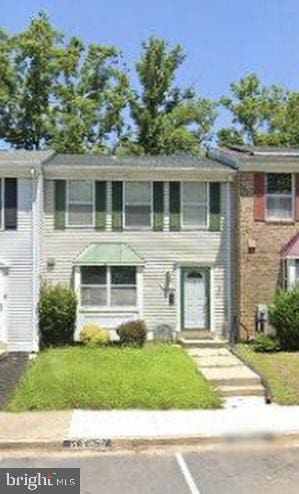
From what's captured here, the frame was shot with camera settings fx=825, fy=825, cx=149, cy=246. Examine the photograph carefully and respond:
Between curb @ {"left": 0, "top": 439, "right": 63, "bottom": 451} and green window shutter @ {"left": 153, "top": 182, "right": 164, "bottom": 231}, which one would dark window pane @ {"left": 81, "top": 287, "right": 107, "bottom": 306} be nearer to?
green window shutter @ {"left": 153, "top": 182, "right": 164, "bottom": 231}

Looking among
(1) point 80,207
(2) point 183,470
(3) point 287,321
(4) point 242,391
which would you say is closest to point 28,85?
(1) point 80,207

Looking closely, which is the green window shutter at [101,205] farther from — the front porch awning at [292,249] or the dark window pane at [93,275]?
the front porch awning at [292,249]

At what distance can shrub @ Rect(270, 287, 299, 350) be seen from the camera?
21.6 m

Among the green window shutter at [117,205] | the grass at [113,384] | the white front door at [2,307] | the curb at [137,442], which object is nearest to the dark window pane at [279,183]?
the green window shutter at [117,205]

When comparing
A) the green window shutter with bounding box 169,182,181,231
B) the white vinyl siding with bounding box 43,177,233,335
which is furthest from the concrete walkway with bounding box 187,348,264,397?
the green window shutter with bounding box 169,182,181,231

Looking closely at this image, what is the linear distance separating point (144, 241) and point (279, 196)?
14.0 feet

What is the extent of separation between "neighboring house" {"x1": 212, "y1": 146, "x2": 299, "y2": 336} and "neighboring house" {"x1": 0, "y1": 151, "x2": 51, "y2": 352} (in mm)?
6044

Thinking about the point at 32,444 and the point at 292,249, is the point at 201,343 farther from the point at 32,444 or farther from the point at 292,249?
the point at 32,444

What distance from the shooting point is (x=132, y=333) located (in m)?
22.8

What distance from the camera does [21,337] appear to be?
2302cm

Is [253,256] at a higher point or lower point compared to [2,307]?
higher

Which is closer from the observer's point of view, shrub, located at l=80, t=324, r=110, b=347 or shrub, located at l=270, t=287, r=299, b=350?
shrub, located at l=270, t=287, r=299, b=350

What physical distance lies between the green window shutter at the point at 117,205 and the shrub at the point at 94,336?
10.6 feet

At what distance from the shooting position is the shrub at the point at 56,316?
23016mm
